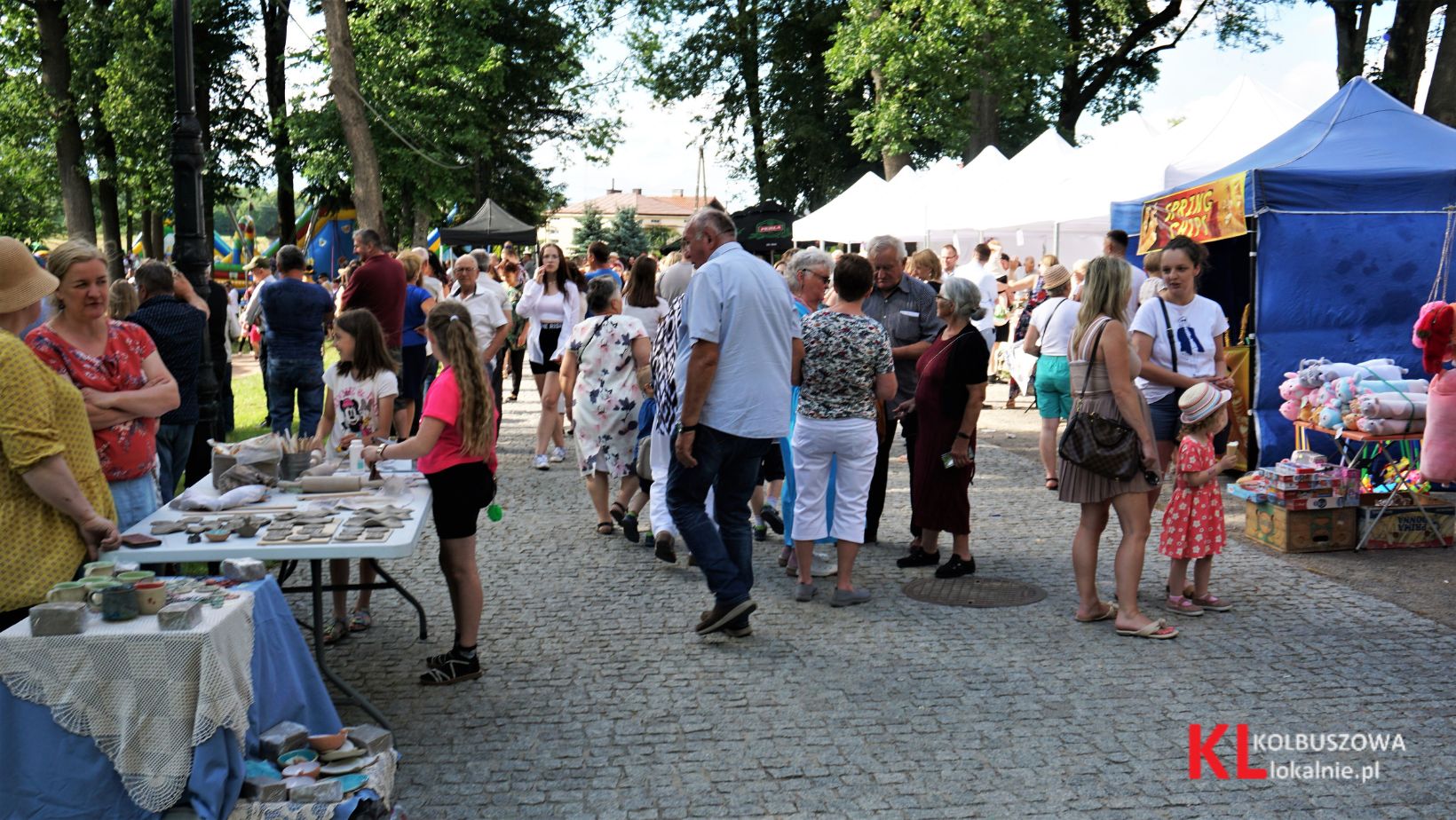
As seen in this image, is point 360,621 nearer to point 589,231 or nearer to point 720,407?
point 720,407

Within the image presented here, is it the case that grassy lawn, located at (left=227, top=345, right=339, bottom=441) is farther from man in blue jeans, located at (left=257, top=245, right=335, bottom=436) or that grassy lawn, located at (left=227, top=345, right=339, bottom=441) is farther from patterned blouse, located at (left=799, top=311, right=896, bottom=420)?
patterned blouse, located at (left=799, top=311, right=896, bottom=420)

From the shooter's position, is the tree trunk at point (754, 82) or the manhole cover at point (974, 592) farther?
the tree trunk at point (754, 82)

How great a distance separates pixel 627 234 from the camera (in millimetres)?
55562

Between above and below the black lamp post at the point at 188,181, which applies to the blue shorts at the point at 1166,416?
below

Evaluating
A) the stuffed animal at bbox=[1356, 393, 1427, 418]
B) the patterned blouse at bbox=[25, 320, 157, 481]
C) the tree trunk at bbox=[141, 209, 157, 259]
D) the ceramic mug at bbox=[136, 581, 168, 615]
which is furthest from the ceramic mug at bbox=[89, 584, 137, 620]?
the tree trunk at bbox=[141, 209, 157, 259]

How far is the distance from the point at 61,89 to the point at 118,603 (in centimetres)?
3112

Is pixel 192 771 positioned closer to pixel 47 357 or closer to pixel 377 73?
pixel 47 357

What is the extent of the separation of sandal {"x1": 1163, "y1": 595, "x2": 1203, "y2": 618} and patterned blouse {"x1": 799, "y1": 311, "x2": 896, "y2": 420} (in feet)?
5.79

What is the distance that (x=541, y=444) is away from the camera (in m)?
10.7

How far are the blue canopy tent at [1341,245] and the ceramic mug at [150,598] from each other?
8.19 meters

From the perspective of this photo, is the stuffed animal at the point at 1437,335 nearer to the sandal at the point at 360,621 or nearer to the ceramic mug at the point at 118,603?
the sandal at the point at 360,621

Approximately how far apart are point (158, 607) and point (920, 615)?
371cm

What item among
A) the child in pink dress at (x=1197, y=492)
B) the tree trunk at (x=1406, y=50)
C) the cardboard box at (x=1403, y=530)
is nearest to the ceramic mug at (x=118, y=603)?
the child in pink dress at (x=1197, y=492)

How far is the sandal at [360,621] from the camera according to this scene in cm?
595
